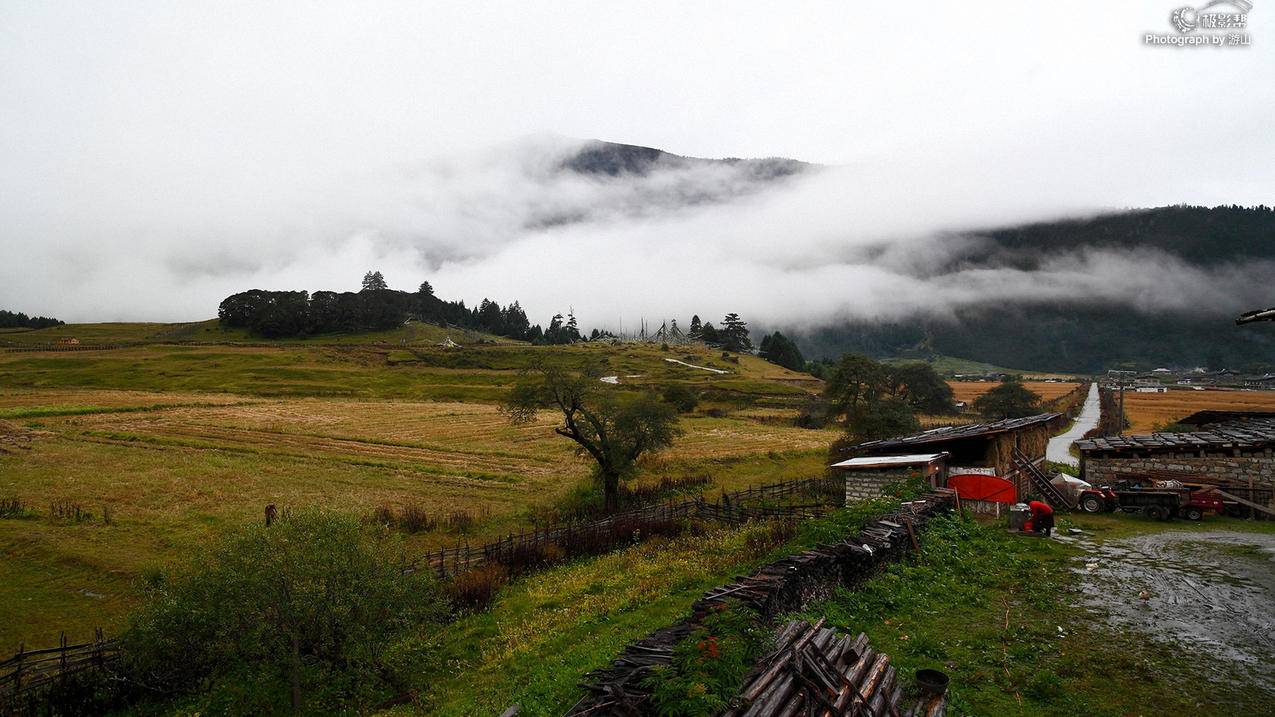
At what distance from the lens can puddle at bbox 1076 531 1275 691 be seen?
11867 mm

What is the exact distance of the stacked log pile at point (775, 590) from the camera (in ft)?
29.0

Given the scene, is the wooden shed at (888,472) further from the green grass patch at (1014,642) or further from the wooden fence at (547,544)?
the green grass patch at (1014,642)

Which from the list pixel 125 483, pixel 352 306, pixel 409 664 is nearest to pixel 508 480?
pixel 125 483

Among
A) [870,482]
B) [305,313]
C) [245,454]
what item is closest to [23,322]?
[305,313]

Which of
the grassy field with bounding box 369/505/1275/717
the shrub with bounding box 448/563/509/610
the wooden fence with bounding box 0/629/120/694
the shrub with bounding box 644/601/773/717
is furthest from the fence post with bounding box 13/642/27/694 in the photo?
the shrub with bounding box 644/601/773/717

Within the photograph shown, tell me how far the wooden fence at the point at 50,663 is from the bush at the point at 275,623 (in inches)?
48.7

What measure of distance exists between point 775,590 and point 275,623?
12.3 m

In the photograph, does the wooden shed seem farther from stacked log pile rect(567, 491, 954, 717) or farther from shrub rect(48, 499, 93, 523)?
shrub rect(48, 499, 93, 523)

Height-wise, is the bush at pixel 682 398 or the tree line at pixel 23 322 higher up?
the tree line at pixel 23 322

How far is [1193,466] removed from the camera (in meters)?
28.5

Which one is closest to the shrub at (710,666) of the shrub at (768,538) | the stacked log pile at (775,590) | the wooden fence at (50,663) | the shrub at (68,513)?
the stacked log pile at (775,590)

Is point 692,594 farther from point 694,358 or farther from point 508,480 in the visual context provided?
point 694,358

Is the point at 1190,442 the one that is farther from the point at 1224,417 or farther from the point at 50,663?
the point at 50,663

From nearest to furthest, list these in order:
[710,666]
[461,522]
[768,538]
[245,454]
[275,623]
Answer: [710,666] → [275,623] → [768,538] → [461,522] → [245,454]
